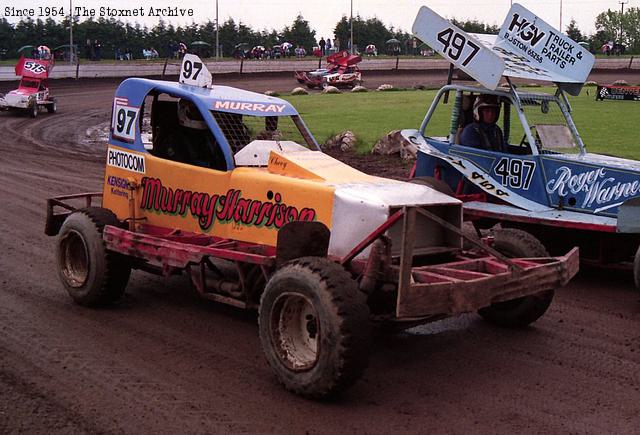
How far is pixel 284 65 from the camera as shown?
49250 millimetres

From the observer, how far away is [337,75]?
3878cm

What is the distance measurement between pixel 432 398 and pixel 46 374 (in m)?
2.40

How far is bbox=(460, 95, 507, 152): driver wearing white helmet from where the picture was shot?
9.14m

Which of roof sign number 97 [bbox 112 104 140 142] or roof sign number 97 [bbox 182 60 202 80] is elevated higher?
roof sign number 97 [bbox 182 60 202 80]

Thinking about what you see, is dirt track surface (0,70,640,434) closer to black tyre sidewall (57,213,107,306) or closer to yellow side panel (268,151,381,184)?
black tyre sidewall (57,213,107,306)

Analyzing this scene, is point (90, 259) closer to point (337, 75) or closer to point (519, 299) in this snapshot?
point (519, 299)

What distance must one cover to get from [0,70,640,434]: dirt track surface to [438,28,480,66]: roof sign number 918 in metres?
2.53

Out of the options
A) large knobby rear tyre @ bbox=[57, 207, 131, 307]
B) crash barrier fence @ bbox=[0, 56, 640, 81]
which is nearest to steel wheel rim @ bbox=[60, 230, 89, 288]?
large knobby rear tyre @ bbox=[57, 207, 131, 307]

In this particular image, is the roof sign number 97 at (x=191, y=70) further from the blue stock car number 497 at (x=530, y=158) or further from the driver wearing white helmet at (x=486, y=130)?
the driver wearing white helmet at (x=486, y=130)

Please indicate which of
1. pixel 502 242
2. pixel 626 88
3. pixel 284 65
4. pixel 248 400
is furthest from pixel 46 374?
pixel 284 65

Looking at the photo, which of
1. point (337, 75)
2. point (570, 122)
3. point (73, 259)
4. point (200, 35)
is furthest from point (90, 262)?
point (200, 35)

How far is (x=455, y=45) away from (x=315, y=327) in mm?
4644

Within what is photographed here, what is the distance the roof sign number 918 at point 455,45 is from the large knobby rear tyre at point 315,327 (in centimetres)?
434

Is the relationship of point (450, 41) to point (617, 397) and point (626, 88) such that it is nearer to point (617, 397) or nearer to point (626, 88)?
point (617, 397)
